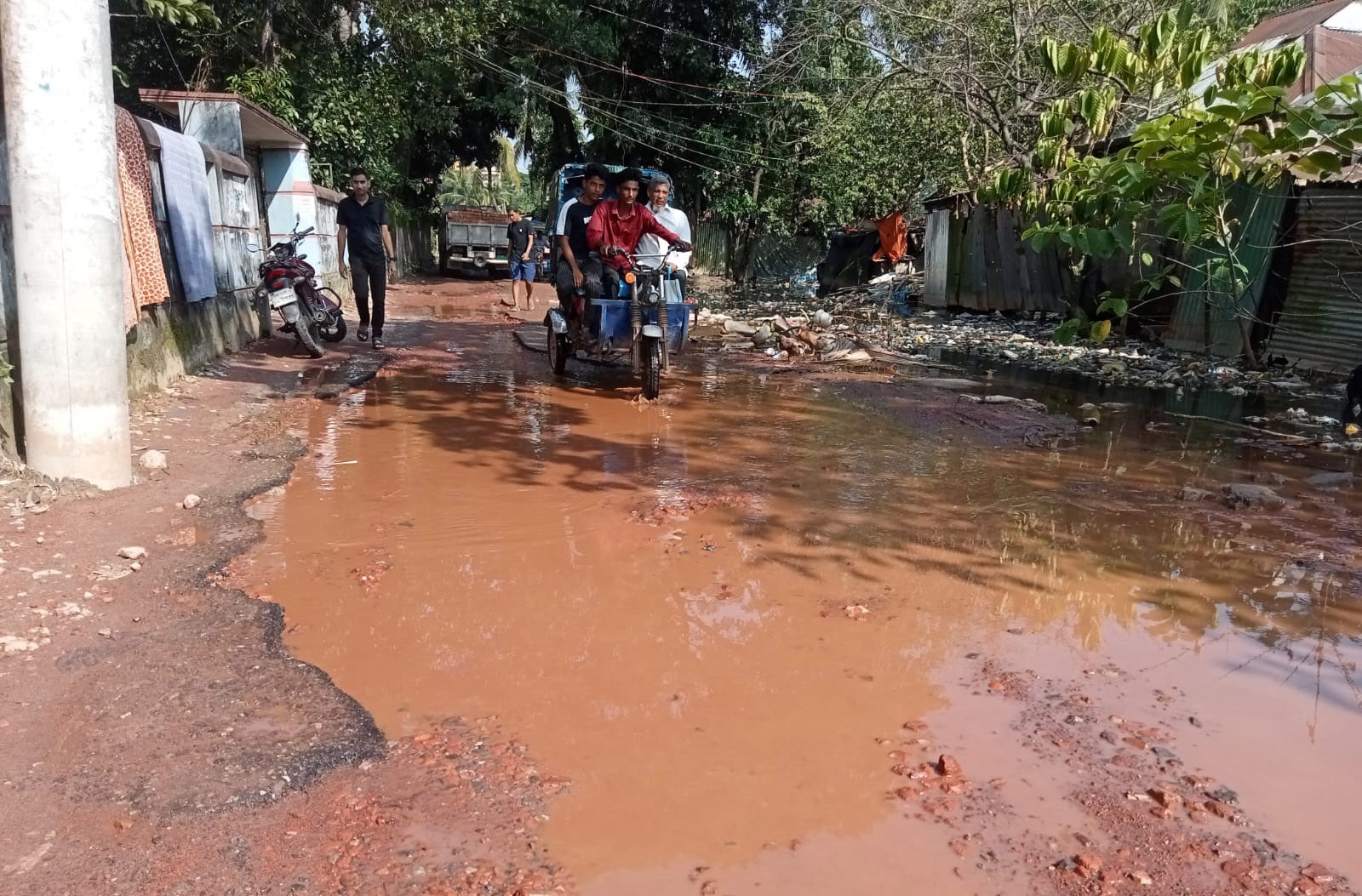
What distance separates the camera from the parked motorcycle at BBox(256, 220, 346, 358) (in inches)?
372

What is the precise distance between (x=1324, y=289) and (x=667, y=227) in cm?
608

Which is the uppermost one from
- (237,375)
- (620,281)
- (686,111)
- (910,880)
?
(686,111)

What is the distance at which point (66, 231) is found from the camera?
182 inches

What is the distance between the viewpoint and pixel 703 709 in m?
3.02

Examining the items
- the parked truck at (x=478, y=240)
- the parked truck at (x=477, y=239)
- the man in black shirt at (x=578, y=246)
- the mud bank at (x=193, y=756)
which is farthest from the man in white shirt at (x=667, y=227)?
the parked truck at (x=477, y=239)

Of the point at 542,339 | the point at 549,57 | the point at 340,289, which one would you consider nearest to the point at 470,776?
the point at 542,339

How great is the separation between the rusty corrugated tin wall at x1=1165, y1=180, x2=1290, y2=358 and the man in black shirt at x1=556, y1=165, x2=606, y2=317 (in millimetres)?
5700

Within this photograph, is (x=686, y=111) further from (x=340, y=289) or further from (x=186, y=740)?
(x=186, y=740)

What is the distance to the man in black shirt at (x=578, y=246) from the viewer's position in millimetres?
7902

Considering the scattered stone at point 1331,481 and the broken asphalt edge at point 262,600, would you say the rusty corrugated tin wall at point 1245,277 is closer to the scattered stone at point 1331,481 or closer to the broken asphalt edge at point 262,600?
the scattered stone at point 1331,481

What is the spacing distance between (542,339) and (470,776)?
9.48m

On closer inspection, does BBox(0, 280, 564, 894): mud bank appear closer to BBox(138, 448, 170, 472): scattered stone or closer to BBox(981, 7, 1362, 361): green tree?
BBox(138, 448, 170, 472): scattered stone

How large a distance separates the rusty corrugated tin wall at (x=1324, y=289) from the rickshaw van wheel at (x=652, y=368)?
5690 millimetres

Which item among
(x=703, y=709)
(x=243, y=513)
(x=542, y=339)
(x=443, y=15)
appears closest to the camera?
(x=703, y=709)
